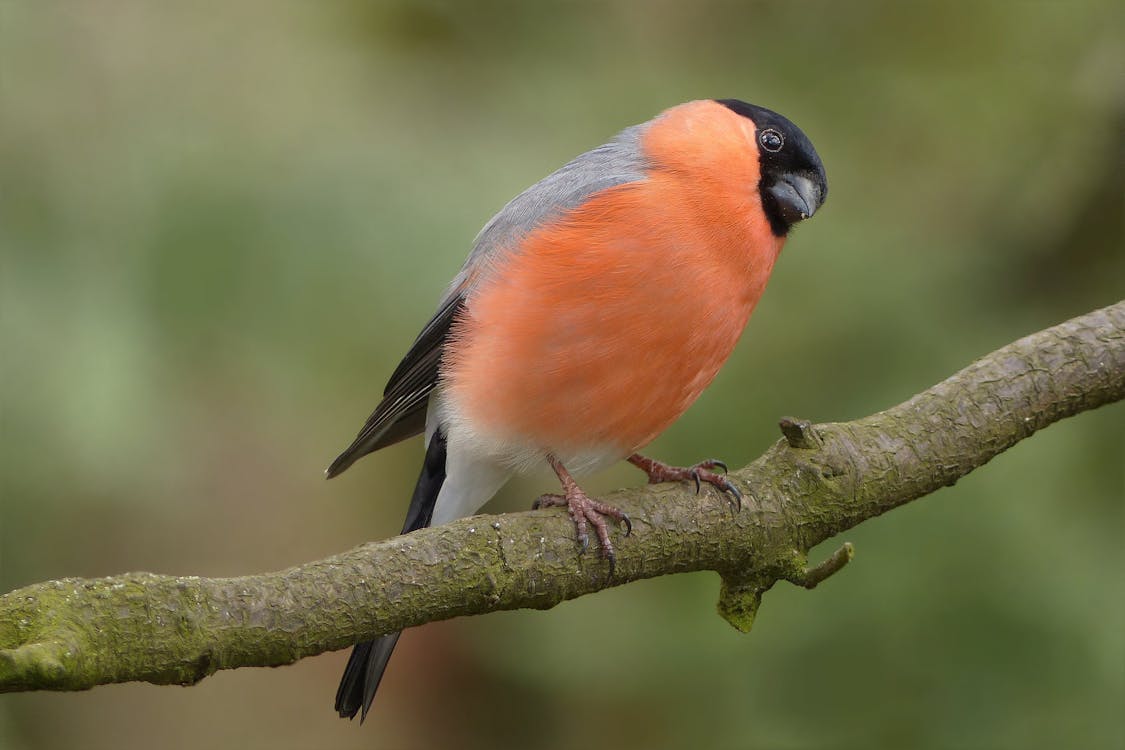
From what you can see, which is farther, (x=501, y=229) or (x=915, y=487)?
(x=501, y=229)

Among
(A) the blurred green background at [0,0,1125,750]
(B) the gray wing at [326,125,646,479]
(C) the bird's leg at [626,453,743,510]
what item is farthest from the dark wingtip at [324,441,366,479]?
(C) the bird's leg at [626,453,743,510]

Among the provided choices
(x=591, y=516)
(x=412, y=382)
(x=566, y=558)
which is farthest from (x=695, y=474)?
(x=412, y=382)

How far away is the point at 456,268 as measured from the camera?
3422 millimetres

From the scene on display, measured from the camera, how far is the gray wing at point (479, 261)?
11.0 ft

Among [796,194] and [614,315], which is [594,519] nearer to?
[614,315]

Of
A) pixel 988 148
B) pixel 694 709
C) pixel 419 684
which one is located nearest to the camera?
pixel 694 709

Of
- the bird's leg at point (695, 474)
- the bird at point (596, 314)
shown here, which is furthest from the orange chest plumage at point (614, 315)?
the bird's leg at point (695, 474)

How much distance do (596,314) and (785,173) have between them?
2.55 ft

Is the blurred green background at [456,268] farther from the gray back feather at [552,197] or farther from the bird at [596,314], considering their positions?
the bird at [596,314]

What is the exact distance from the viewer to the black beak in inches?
133

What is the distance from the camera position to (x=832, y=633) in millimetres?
3441

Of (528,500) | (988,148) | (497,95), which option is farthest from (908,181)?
(528,500)

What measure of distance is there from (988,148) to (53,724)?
384cm

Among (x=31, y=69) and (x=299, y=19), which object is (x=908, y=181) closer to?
(x=299, y=19)
